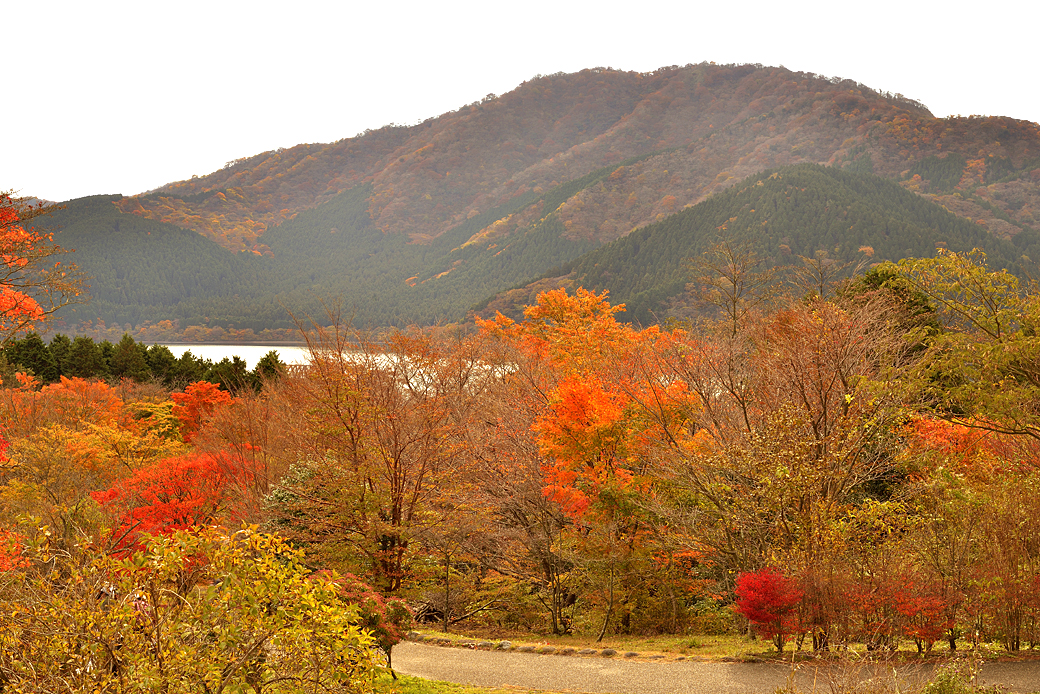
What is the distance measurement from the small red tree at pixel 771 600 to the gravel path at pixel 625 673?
2.83 ft

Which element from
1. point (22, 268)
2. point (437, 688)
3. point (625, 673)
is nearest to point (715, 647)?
point (625, 673)

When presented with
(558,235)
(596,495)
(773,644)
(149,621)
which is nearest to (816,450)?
(773,644)

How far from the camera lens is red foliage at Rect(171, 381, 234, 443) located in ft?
134

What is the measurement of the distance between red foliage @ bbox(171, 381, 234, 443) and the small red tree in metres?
35.9

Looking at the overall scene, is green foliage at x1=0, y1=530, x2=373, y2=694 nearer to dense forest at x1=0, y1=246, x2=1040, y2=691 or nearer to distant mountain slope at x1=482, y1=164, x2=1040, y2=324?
dense forest at x1=0, y1=246, x2=1040, y2=691

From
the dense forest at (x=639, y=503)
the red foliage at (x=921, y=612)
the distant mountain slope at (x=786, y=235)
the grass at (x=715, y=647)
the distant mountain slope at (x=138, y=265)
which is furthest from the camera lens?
the distant mountain slope at (x=138, y=265)

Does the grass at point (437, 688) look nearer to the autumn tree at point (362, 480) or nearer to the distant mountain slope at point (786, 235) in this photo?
the autumn tree at point (362, 480)

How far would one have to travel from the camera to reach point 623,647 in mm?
16000

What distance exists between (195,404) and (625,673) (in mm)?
37772

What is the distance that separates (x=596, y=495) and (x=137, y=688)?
13606 mm

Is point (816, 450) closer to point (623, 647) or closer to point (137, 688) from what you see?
point (623, 647)

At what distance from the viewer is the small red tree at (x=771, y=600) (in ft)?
39.9

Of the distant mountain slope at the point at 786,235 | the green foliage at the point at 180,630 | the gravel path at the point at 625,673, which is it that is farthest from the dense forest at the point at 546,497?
the distant mountain slope at the point at 786,235

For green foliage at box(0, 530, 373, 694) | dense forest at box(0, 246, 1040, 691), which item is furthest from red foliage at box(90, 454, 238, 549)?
green foliage at box(0, 530, 373, 694)
